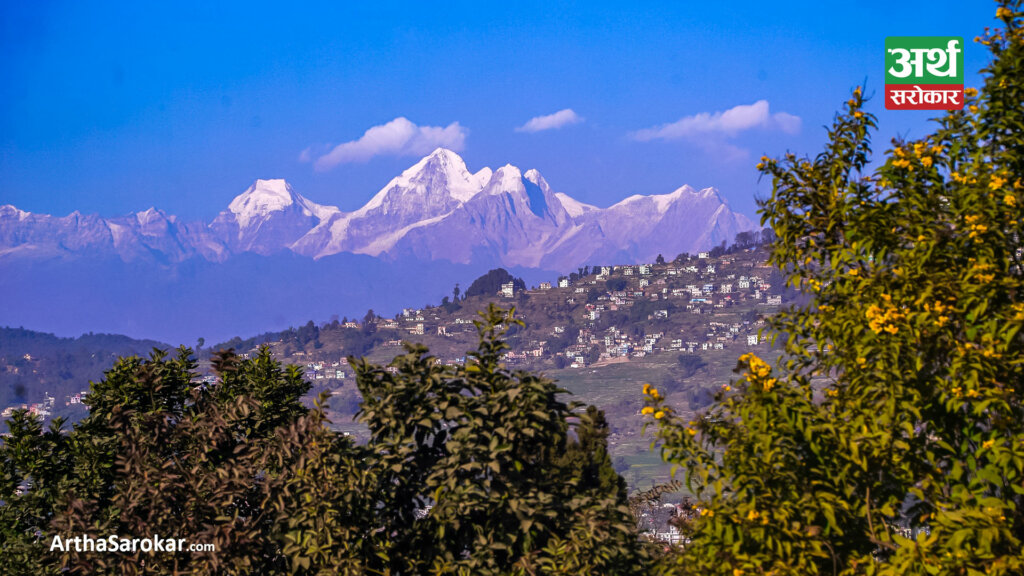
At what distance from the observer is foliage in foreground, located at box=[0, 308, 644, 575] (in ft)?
27.2

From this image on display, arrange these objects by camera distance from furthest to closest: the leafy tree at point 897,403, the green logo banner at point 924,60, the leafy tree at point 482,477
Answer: the green logo banner at point 924,60
the leafy tree at point 482,477
the leafy tree at point 897,403

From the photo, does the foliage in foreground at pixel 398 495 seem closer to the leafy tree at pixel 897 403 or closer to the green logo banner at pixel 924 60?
the leafy tree at pixel 897 403

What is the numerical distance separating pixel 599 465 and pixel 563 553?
11.3 m

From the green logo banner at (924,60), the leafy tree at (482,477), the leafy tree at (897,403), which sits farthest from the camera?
the green logo banner at (924,60)

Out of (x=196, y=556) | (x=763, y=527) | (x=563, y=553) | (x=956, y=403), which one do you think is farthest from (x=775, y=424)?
(x=196, y=556)

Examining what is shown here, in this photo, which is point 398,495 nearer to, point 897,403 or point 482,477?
point 482,477

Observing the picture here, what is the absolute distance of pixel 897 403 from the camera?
278 inches

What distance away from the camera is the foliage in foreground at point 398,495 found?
327 inches

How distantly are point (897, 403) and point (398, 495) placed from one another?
15.0 ft

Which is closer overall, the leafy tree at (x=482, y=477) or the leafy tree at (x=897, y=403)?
the leafy tree at (x=897, y=403)

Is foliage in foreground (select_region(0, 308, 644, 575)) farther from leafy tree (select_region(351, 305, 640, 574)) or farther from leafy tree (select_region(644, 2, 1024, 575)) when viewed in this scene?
leafy tree (select_region(644, 2, 1024, 575))

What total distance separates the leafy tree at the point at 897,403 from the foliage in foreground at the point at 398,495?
4.24 ft

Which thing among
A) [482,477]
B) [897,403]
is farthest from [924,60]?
[482,477]

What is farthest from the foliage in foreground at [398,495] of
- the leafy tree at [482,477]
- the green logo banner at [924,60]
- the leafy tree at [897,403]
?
the green logo banner at [924,60]
